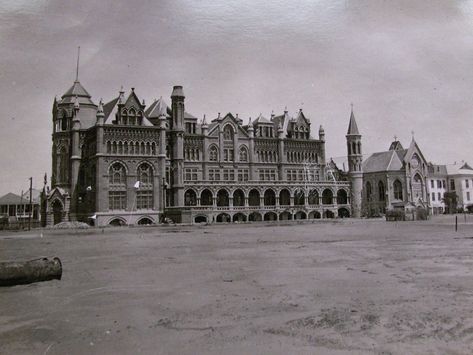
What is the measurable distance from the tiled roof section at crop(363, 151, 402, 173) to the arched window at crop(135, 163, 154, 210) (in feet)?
144

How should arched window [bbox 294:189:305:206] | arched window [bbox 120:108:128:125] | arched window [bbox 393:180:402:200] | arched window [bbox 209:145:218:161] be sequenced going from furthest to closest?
arched window [bbox 393:180:402:200], arched window [bbox 294:189:305:206], arched window [bbox 209:145:218:161], arched window [bbox 120:108:128:125]

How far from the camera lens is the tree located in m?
86.4

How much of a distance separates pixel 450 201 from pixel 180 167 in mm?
57391

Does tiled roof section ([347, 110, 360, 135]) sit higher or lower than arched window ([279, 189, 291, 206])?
higher

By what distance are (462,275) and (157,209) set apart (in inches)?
1863

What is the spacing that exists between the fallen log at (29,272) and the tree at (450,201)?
88.1 metres

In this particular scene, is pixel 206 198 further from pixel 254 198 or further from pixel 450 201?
pixel 450 201

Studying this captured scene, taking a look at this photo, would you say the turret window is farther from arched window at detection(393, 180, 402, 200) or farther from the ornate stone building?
arched window at detection(393, 180, 402, 200)

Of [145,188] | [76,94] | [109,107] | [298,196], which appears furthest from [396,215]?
[76,94]

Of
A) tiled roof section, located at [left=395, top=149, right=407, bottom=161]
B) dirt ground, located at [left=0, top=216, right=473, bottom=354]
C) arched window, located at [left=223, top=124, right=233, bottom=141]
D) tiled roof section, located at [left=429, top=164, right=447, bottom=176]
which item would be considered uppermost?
arched window, located at [left=223, top=124, right=233, bottom=141]

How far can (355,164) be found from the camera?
74875mm

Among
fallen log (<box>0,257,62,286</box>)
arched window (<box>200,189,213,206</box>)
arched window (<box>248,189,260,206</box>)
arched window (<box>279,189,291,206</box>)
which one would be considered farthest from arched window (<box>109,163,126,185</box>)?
fallen log (<box>0,257,62,286</box>)

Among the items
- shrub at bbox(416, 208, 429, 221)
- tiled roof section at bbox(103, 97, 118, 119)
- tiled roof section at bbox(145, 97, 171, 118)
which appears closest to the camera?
shrub at bbox(416, 208, 429, 221)

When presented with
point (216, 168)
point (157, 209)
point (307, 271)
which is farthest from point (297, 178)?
point (307, 271)
